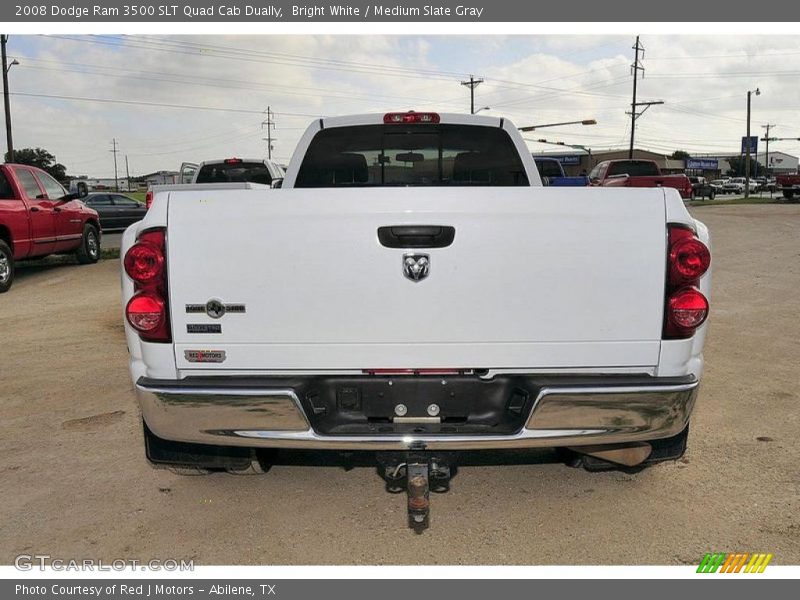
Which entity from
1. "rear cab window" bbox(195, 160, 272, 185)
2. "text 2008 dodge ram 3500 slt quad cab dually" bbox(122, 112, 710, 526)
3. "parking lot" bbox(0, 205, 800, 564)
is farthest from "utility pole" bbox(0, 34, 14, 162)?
"text 2008 dodge ram 3500 slt quad cab dually" bbox(122, 112, 710, 526)

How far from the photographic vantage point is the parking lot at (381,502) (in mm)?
3113

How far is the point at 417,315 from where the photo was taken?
2.82 metres

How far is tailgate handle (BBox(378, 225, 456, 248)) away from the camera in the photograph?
278 centimetres

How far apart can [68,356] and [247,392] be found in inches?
186

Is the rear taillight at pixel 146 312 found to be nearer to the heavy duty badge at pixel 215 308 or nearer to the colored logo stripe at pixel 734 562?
the heavy duty badge at pixel 215 308

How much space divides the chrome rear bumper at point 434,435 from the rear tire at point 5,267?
9.38 m

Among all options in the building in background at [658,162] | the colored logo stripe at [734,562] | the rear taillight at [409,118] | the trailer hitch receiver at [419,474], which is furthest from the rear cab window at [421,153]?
the building in background at [658,162]

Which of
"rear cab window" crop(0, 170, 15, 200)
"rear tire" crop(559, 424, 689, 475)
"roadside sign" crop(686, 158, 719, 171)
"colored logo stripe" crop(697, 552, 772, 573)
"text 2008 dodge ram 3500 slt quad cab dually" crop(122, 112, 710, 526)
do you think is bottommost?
"colored logo stripe" crop(697, 552, 772, 573)

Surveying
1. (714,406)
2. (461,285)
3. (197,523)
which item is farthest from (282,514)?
(714,406)

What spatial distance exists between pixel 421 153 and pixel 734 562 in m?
3.36

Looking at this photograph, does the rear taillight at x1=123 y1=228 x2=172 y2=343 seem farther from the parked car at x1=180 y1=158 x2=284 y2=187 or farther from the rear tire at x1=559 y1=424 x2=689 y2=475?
the parked car at x1=180 y1=158 x2=284 y2=187

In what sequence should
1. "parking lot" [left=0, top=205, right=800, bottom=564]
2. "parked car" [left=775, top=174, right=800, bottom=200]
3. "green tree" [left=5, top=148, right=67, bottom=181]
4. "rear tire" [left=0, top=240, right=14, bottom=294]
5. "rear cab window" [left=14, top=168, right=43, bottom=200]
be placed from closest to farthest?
"parking lot" [left=0, top=205, right=800, bottom=564]
"rear tire" [left=0, top=240, right=14, bottom=294]
"rear cab window" [left=14, top=168, right=43, bottom=200]
"parked car" [left=775, top=174, right=800, bottom=200]
"green tree" [left=5, top=148, right=67, bottom=181]

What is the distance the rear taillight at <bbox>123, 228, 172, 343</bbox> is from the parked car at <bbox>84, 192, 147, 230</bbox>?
21.5 m

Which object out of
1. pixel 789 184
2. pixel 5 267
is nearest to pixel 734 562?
pixel 5 267
